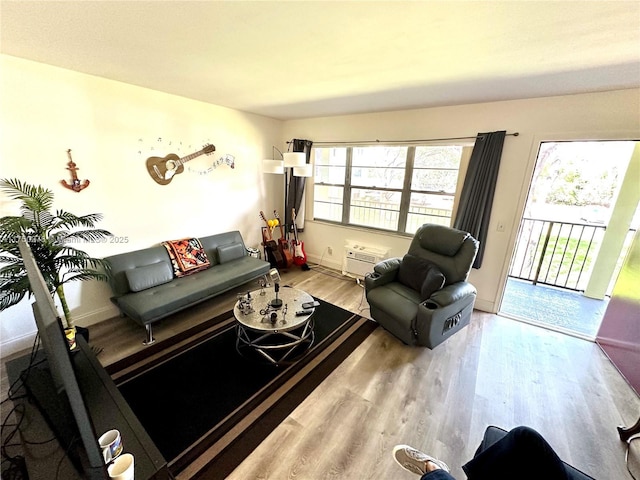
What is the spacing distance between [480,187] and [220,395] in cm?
332

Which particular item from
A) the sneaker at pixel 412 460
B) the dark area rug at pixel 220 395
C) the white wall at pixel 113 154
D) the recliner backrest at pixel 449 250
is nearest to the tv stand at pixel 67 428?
the dark area rug at pixel 220 395

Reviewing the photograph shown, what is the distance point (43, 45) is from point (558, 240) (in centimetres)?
609

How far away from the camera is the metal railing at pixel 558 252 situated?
3.75m

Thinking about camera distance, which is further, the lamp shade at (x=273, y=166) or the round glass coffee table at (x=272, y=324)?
the lamp shade at (x=273, y=166)

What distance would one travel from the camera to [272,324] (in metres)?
2.18

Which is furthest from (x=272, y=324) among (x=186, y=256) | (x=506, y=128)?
(x=506, y=128)

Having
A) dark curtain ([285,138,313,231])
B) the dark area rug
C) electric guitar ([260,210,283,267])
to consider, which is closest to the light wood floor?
the dark area rug

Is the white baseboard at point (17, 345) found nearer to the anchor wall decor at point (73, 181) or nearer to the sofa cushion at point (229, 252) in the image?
the anchor wall decor at point (73, 181)

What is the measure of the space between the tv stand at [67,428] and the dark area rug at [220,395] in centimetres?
46

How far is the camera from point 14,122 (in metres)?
2.13

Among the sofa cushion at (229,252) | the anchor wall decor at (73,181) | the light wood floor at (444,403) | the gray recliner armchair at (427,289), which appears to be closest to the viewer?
the light wood floor at (444,403)

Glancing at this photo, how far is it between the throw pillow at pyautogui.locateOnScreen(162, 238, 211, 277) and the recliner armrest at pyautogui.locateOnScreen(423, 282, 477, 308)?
→ 266 centimetres

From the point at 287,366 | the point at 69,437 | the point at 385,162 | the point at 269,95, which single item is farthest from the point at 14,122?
the point at 385,162

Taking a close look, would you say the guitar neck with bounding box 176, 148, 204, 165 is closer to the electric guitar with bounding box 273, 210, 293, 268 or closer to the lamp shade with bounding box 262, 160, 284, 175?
the lamp shade with bounding box 262, 160, 284, 175
